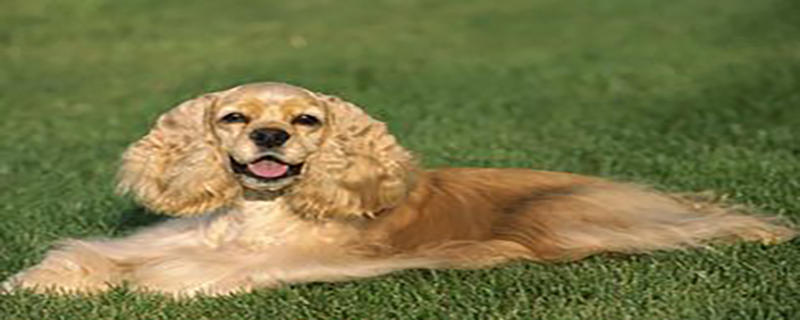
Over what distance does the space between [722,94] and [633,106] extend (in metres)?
0.93

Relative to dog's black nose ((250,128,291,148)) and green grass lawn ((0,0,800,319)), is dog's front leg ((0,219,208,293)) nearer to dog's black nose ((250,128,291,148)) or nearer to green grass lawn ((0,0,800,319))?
green grass lawn ((0,0,800,319))

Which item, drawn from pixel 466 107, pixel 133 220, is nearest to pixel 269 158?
pixel 133 220

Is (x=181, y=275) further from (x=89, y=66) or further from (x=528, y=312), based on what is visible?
(x=89, y=66)

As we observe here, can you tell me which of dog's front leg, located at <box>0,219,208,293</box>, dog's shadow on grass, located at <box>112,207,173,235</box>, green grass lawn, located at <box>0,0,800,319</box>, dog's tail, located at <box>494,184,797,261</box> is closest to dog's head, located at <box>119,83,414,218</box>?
dog's front leg, located at <box>0,219,208,293</box>

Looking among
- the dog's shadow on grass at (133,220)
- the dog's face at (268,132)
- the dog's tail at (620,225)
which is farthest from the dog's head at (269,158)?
the dog's shadow on grass at (133,220)

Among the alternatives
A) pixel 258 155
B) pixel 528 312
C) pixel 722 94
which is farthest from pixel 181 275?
pixel 722 94

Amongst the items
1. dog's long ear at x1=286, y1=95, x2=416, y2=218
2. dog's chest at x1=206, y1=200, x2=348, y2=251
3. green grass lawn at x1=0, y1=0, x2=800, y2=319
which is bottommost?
green grass lawn at x1=0, y1=0, x2=800, y2=319

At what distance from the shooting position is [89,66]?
15.8 metres

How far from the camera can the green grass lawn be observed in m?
5.43

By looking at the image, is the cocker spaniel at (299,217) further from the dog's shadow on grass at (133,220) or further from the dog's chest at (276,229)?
the dog's shadow on grass at (133,220)

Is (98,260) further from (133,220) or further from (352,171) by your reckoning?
(133,220)

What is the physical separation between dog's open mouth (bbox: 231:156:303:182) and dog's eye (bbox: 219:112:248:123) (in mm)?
149

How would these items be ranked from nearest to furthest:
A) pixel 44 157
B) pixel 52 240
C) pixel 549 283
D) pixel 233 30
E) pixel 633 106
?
1. pixel 549 283
2. pixel 52 240
3. pixel 44 157
4. pixel 633 106
5. pixel 233 30

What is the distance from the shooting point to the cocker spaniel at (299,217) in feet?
18.5
